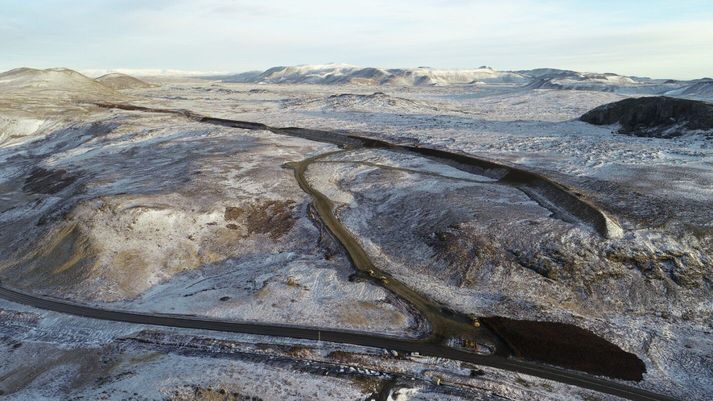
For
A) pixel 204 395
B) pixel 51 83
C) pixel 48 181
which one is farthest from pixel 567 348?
pixel 51 83

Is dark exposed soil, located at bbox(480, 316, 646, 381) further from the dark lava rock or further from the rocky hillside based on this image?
the rocky hillside

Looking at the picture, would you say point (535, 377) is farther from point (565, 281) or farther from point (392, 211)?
point (392, 211)

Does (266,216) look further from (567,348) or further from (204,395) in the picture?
(567,348)

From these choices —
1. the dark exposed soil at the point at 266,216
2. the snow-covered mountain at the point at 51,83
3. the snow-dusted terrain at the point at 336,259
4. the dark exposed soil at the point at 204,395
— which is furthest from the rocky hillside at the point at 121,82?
the dark exposed soil at the point at 204,395

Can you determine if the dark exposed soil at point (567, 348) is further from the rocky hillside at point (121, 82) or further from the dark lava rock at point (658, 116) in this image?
the rocky hillside at point (121, 82)

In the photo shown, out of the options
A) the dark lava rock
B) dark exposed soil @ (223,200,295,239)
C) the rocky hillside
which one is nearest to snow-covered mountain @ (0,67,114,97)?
the rocky hillside

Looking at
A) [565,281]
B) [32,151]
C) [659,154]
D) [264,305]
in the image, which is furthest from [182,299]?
[32,151]
